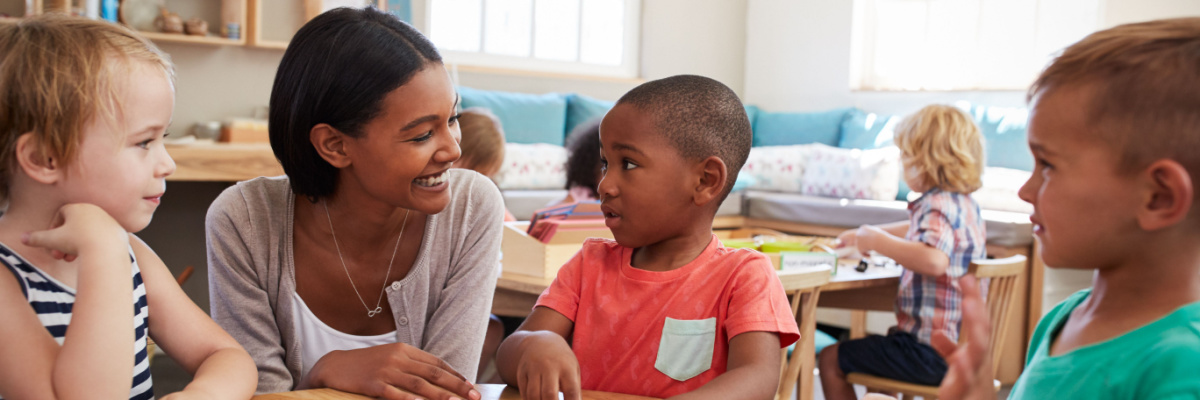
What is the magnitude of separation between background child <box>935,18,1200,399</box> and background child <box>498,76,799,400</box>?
1.15 feet

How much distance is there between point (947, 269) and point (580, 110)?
2.95m

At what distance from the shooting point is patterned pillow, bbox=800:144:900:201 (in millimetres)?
4480

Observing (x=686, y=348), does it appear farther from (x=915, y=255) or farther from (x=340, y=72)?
(x=915, y=255)

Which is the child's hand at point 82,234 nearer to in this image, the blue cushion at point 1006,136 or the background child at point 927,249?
the background child at point 927,249

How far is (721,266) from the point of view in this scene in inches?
46.1

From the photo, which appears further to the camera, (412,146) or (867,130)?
(867,130)

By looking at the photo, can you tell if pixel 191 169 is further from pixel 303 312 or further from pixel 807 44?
pixel 807 44

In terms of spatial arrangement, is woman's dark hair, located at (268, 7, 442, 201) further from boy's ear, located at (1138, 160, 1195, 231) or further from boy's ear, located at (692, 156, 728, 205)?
boy's ear, located at (1138, 160, 1195, 231)

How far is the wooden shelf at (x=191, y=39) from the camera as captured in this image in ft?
11.7

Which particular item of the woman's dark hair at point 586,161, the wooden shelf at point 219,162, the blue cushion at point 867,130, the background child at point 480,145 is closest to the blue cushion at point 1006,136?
the blue cushion at point 867,130

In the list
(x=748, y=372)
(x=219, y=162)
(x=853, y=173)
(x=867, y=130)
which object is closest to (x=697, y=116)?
(x=748, y=372)

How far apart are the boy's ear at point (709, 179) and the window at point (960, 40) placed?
4032 mm

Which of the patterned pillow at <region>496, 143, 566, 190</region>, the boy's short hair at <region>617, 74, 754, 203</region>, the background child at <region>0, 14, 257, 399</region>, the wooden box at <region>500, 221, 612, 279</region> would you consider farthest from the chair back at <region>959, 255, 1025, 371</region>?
the patterned pillow at <region>496, 143, 566, 190</region>

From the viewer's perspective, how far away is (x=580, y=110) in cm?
512
